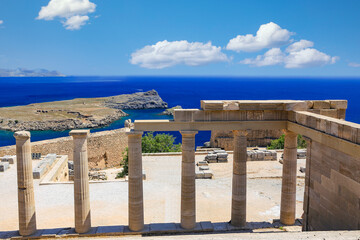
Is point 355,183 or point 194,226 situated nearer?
point 355,183

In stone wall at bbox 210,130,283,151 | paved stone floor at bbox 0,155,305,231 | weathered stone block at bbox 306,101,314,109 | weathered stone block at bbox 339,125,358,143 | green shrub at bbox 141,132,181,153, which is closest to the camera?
weathered stone block at bbox 339,125,358,143

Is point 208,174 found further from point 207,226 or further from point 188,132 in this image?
point 188,132

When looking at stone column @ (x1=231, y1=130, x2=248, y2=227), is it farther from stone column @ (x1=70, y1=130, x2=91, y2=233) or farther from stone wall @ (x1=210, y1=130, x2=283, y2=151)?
stone wall @ (x1=210, y1=130, x2=283, y2=151)

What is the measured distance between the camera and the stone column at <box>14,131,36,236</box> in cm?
1234

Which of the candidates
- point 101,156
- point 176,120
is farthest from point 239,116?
point 101,156

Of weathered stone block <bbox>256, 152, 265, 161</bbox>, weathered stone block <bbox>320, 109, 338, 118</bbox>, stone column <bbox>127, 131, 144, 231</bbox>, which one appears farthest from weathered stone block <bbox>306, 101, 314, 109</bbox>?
weathered stone block <bbox>256, 152, 265, 161</bbox>

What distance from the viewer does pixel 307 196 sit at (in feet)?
40.5

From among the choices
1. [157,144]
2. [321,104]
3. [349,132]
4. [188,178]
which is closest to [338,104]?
[321,104]

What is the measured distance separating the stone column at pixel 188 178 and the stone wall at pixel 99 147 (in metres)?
24.5

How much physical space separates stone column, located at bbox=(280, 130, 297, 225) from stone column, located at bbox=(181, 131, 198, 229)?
3840 millimetres

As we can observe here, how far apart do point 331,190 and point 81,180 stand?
890 cm

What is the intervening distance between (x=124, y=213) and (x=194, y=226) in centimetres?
402

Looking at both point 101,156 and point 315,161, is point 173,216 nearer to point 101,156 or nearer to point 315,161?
point 315,161

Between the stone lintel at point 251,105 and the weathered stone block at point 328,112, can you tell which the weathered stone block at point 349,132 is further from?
the weathered stone block at point 328,112
